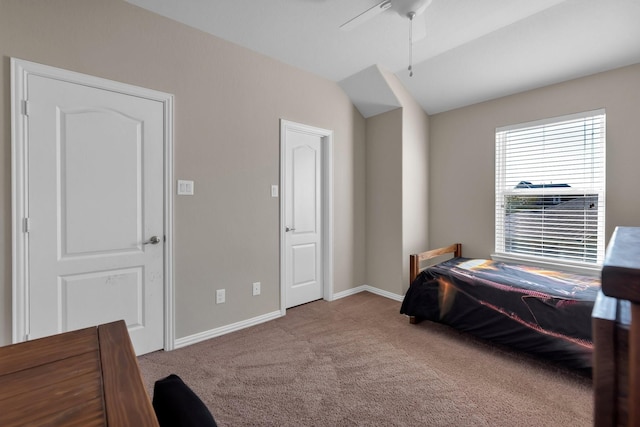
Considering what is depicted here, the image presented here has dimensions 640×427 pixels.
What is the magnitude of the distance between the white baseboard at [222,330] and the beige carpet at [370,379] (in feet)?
0.19

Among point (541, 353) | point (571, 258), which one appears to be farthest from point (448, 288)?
point (571, 258)

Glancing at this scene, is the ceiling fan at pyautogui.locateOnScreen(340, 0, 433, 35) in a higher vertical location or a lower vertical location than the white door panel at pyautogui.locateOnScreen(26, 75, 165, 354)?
higher

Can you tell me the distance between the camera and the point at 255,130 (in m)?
2.93

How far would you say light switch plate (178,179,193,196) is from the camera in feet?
8.18

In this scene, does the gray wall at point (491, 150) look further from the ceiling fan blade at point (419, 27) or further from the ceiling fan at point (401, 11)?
the ceiling fan at point (401, 11)

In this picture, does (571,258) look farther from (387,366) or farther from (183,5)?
(183,5)

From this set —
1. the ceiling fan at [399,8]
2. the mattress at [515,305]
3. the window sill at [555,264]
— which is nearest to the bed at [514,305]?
the mattress at [515,305]

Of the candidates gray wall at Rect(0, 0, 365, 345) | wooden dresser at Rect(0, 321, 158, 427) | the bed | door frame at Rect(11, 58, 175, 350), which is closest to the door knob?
gray wall at Rect(0, 0, 365, 345)

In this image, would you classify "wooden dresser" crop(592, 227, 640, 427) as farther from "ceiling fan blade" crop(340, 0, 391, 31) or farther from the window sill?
the window sill

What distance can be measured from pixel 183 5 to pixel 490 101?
320cm

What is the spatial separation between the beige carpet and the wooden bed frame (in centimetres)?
47

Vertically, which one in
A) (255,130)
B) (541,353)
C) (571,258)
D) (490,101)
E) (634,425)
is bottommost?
(541,353)

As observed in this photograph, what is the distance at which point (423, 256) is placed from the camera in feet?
10.7

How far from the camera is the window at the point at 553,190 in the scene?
282 centimetres
